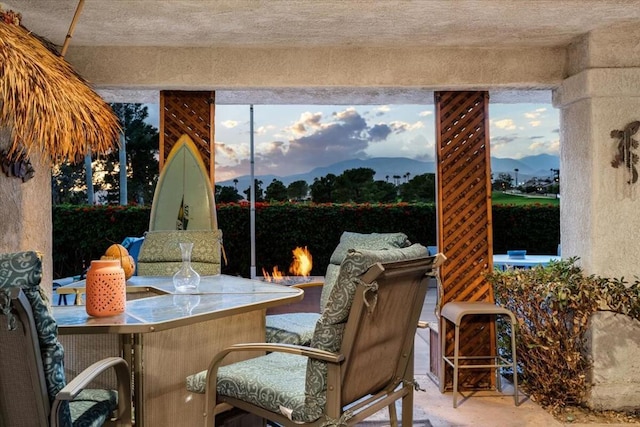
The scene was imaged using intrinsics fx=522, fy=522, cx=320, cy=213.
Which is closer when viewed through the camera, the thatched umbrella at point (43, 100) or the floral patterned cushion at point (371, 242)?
the thatched umbrella at point (43, 100)

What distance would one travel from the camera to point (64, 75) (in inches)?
92.7

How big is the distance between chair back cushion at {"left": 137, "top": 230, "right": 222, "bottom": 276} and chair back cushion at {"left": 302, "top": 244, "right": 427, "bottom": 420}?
1.95 m

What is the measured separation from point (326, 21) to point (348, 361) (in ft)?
7.44

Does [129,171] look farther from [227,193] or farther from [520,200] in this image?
[520,200]

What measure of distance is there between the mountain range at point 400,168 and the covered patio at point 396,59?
256 inches

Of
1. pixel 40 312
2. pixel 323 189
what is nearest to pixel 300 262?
pixel 323 189

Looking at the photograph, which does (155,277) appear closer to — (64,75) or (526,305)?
(64,75)

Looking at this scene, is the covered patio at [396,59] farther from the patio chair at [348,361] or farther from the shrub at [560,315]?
the patio chair at [348,361]

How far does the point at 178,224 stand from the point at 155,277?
2.39ft

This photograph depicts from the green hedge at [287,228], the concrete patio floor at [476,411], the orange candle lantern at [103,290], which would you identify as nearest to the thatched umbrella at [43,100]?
the orange candle lantern at [103,290]

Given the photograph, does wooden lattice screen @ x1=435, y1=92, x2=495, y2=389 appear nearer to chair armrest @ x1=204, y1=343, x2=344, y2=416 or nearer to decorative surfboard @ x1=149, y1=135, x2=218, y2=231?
decorative surfboard @ x1=149, y1=135, x2=218, y2=231

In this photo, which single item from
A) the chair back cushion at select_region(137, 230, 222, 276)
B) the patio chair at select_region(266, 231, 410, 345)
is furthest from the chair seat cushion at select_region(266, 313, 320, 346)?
the chair back cushion at select_region(137, 230, 222, 276)

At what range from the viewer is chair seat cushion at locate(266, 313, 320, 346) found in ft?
9.23

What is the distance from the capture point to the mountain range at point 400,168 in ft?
33.6
